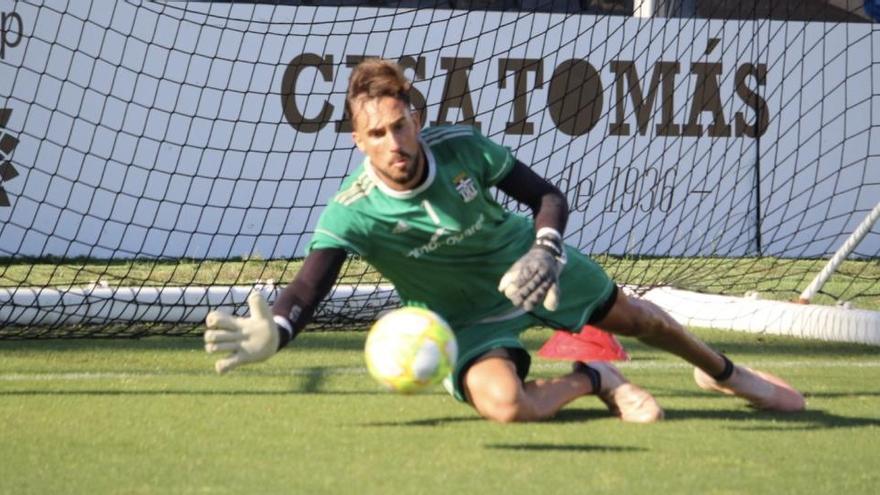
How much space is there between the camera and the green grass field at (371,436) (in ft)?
14.4

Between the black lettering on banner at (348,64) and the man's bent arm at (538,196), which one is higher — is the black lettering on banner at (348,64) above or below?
below

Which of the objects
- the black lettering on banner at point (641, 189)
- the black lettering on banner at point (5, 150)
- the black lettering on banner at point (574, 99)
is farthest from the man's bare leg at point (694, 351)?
the black lettering on banner at point (5, 150)

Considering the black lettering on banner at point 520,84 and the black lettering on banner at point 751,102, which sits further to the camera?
the black lettering on banner at point 520,84

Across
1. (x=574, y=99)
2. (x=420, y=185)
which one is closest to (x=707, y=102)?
(x=574, y=99)

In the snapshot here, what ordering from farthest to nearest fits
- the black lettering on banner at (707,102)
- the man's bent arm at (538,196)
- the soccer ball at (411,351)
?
the black lettering on banner at (707,102) → the man's bent arm at (538,196) → the soccer ball at (411,351)

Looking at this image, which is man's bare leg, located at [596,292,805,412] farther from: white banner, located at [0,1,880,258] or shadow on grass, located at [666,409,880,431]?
white banner, located at [0,1,880,258]

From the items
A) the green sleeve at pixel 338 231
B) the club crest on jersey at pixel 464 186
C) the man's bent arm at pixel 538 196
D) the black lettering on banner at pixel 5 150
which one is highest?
the man's bent arm at pixel 538 196

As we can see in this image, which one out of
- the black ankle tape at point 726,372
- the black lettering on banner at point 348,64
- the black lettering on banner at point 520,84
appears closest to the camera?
the black ankle tape at point 726,372

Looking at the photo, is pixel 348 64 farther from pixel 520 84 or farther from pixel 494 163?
pixel 494 163

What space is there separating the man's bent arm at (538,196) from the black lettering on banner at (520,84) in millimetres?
5897

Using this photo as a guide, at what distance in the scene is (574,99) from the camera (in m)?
11.7

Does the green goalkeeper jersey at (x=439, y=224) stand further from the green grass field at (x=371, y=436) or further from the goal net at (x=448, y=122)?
the goal net at (x=448, y=122)

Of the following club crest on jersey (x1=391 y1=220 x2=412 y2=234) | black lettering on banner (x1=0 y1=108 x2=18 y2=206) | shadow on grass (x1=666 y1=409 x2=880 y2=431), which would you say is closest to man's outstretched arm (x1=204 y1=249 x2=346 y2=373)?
club crest on jersey (x1=391 y1=220 x2=412 y2=234)

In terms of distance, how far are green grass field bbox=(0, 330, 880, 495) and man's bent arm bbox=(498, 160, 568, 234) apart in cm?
69
